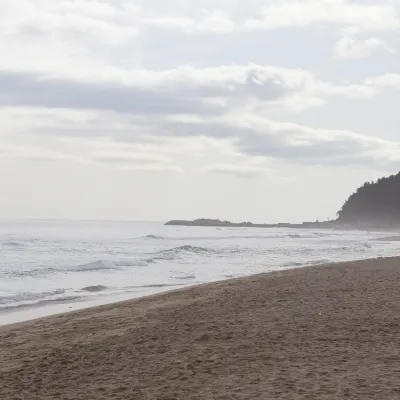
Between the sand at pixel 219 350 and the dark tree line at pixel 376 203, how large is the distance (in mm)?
106098

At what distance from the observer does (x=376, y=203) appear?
118625mm

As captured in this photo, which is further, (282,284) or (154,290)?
(154,290)

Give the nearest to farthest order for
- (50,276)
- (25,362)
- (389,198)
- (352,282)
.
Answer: (25,362) → (352,282) → (50,276) → (389,198)

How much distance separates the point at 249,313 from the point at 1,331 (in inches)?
163

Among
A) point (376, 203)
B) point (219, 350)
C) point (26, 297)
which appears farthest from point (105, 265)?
point (376, 203)

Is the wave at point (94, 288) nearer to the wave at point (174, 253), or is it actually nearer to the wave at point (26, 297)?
the wave at point (26, 297)

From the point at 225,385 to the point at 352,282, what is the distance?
8.36m

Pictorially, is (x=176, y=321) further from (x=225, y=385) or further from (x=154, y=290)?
(x=154, y=290)

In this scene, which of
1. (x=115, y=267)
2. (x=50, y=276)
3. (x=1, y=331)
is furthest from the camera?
(x=115, y=267)

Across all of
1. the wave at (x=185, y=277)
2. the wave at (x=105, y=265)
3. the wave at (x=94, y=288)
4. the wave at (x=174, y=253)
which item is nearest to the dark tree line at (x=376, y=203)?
the wave at (x=174, y=253)

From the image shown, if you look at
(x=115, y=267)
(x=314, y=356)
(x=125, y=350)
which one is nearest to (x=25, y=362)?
(x=125, y=350)

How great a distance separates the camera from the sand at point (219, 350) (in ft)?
17.0

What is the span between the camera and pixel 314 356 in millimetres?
6145

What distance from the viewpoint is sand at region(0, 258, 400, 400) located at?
5176 millimetres
